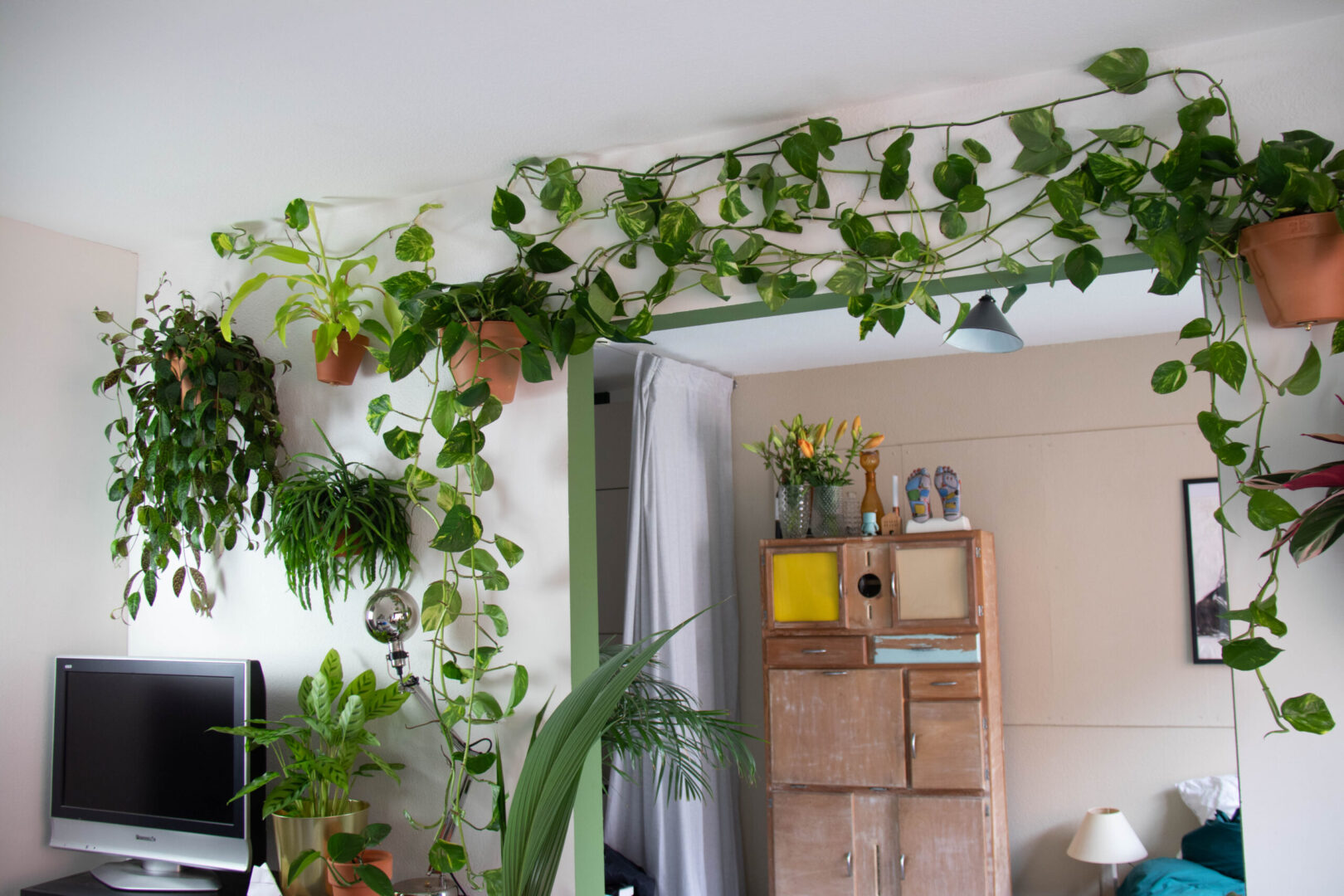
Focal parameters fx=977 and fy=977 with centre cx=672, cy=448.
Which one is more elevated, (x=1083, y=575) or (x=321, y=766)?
(x=1083, y=575)

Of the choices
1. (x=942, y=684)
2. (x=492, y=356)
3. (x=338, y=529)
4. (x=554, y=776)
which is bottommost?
(x=942, y=684)

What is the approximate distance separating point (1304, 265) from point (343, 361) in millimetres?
2216

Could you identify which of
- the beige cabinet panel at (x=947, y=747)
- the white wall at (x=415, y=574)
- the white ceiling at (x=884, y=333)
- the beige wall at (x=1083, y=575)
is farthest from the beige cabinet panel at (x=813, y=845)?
the white ceiling at (x=884, y=333)

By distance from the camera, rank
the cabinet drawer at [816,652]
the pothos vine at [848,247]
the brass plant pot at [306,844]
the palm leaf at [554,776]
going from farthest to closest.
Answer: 1. the cabinet drawer at [816,652]
2. the brass plant pot at [306,844]
3. the pothos vine at [848,247]
4. the palm leaf at [554,776]

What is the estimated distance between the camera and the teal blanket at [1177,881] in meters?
3.36

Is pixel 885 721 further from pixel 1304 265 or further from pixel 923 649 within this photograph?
pixel 1304 265

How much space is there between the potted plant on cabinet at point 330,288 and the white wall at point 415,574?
2.8 inches

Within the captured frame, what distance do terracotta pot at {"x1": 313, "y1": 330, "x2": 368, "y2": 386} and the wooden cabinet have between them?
6.66 feet

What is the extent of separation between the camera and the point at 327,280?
256 centimetres

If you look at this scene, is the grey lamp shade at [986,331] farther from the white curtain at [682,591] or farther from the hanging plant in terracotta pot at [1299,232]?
the white curtain at [682,591]

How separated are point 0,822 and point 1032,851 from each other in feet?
12.4

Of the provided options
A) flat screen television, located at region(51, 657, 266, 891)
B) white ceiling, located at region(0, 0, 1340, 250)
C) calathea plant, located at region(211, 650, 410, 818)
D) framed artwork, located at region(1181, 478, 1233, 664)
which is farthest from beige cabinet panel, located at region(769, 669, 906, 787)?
white ceiling, located at region(0, 0, 1340, 250)

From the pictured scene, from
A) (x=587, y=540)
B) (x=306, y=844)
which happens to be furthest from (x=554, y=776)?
(x=306, y=844)

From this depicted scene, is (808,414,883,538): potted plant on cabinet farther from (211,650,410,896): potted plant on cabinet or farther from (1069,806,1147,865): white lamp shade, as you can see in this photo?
(211,650,410,896): potted plant on cabinet
